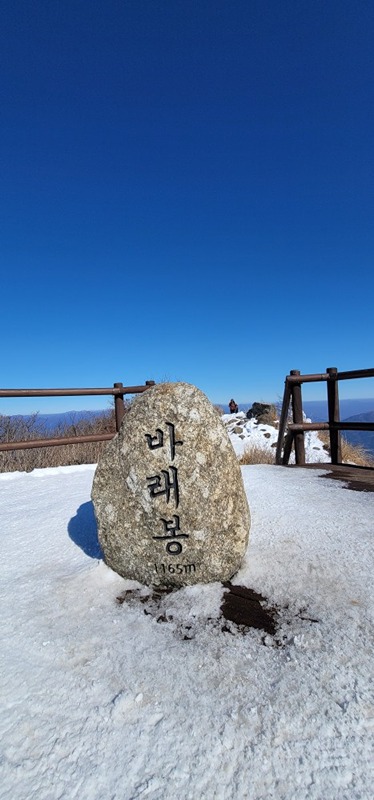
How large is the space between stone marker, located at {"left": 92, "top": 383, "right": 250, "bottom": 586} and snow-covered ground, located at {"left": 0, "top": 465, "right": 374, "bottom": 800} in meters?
0.14

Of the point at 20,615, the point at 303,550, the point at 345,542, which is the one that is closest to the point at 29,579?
the point at 20,615

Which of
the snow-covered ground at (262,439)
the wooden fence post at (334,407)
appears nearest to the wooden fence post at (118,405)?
the wooden fence post at (334,407)

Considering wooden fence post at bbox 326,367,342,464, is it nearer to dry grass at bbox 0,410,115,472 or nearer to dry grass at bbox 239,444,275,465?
dry grass at bbox 239,444,275,465

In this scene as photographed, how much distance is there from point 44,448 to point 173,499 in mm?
7835

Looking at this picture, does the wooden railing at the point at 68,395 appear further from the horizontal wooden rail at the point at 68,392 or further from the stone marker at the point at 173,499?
the stone marker at the point at 173,499

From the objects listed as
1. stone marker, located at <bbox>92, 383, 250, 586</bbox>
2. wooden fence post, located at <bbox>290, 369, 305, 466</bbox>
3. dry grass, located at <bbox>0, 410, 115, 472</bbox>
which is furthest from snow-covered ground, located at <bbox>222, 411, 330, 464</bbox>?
stone marker, located at <bbox>92, 383, 250, 586</bbox>

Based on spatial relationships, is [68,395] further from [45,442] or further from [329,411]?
[329,411]

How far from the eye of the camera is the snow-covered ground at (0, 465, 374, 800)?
1139 mm

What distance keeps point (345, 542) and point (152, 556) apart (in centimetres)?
122

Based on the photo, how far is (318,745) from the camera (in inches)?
47.1

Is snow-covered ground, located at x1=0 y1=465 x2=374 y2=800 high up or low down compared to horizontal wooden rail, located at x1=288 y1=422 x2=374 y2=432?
down

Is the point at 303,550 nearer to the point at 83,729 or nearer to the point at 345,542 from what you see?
the point at 345,542

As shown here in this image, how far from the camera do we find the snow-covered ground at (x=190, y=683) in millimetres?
1139

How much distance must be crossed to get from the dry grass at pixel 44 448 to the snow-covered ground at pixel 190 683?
17.5 feet
